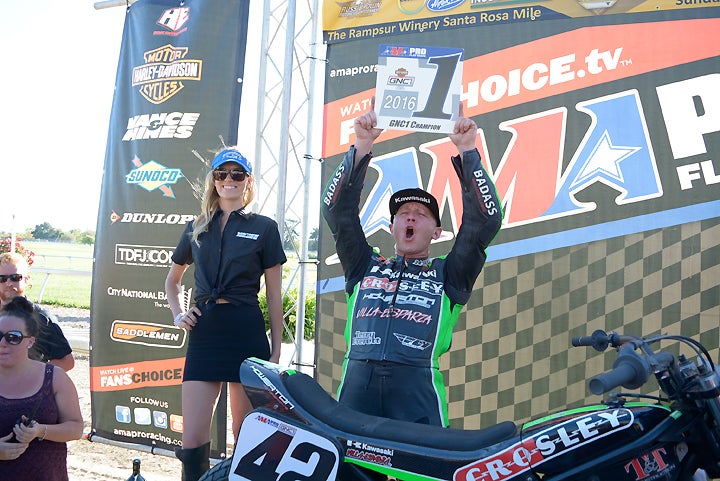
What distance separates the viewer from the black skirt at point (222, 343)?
9.62 ft

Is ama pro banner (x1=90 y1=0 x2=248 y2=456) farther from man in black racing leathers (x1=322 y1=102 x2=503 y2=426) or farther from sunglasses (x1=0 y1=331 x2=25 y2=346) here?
man in black racing leathers (x1=322 y1=102 x2=503 y2=426)

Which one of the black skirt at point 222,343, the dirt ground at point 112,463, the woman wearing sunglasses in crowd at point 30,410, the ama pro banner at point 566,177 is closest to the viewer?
the woman wearing sunglasses in crowd at point 30,410

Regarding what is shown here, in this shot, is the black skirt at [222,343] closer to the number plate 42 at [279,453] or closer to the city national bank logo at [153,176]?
the number plate 42 at [279,453]

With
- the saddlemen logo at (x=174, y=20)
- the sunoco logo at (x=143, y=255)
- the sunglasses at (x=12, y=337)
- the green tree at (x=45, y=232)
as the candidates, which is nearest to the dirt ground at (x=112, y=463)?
the sunoco logo at (x=143, y=255)

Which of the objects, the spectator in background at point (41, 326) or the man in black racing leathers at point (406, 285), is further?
the spectator in background at point (41, 326)

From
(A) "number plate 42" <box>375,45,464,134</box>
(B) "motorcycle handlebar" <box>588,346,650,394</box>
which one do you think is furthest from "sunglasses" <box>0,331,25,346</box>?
(B) "motorcycle handlebar" <box>588,346,650,394</box>

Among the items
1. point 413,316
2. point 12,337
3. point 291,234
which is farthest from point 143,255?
point 413,316

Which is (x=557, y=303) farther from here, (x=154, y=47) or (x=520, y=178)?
(x=154, y=47)

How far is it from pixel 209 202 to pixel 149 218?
155 centimetres

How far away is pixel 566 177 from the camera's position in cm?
356

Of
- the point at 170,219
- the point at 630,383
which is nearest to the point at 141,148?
the point at 170,219

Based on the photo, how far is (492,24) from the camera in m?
3.71

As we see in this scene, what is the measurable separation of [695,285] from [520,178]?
101cm

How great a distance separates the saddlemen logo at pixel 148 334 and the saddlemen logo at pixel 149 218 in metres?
0.68
